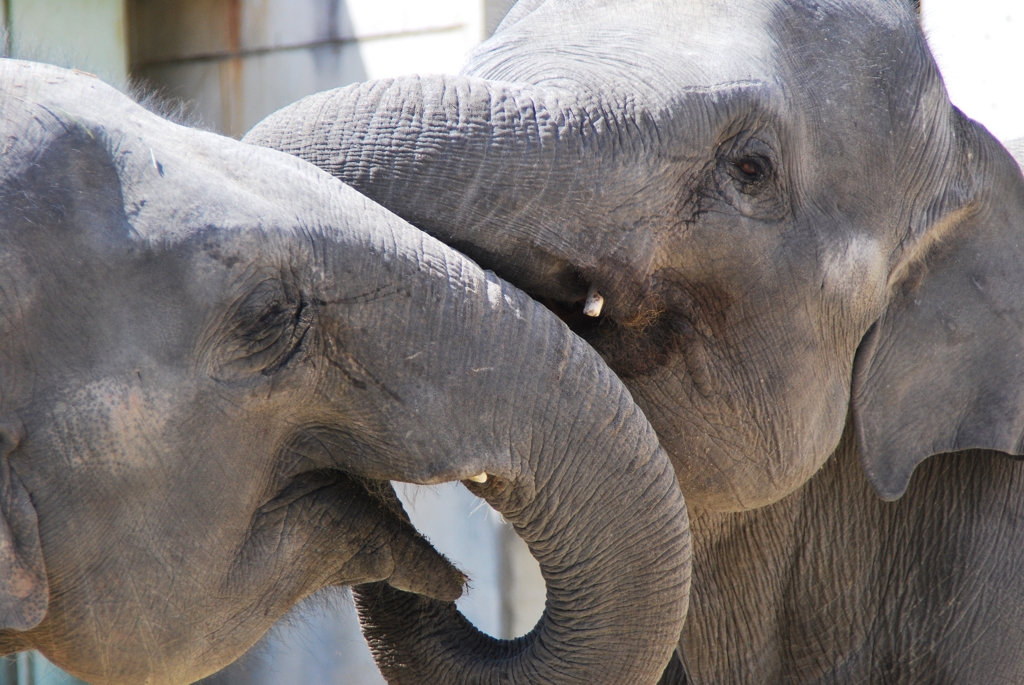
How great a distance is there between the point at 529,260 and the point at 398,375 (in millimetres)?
288

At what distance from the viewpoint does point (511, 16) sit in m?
2.01

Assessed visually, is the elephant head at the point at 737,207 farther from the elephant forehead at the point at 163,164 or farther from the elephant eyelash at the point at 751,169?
the elephant forehead at the point at 163,164

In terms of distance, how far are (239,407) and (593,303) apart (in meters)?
0.52

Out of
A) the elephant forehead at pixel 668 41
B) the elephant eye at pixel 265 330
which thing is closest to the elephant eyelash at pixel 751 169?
the elephant forehead at pixel 668 41

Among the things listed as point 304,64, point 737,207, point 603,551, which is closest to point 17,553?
point 603,551

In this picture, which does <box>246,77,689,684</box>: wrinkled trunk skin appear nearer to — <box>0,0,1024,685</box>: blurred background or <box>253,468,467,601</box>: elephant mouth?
<box>253,468,467,601</box>: elephant mouth

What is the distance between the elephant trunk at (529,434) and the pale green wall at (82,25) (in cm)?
278

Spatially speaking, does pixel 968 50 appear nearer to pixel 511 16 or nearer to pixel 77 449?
Result: pixel 511 16

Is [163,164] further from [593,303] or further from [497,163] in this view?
[593,303]

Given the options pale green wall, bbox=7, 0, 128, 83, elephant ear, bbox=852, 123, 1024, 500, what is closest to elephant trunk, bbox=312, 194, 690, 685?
elephant ear, bbox=852, 123, 1024, 500

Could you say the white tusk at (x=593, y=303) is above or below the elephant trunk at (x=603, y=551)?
above

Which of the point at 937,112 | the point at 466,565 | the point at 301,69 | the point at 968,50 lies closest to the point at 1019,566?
the point at 937,112

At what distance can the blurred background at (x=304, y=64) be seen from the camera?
184 inches

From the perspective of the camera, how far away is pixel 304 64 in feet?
17.4
